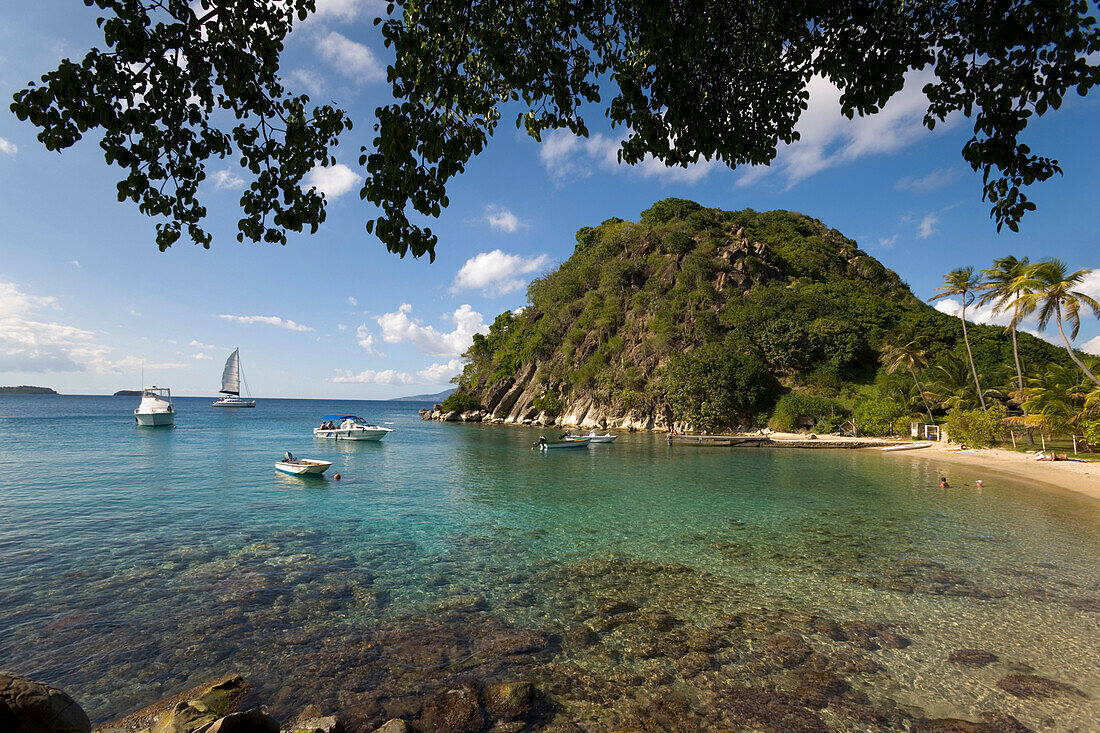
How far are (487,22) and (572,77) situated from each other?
114cm

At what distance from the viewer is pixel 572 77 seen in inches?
220

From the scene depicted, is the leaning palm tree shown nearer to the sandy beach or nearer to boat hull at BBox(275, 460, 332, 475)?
the sandy beach

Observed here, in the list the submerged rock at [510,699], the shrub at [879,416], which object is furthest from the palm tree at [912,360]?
the submerged rock at [510,699]

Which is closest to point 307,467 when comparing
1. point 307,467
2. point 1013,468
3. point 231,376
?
point 307,467

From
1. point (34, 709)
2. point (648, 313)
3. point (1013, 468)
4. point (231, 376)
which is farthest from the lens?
point (231, 376)

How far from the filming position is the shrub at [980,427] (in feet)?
113

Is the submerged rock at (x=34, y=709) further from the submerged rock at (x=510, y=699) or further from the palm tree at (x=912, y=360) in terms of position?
the palm tree at (x=912, y=360)

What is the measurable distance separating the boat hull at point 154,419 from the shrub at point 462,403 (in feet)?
132

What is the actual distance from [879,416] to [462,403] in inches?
2455

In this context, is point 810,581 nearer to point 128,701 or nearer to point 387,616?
point 387,616

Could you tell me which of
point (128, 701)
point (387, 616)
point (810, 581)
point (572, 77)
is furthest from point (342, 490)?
point (572, 77)

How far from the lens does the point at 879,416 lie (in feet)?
153

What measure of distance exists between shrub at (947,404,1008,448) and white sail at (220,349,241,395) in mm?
130127

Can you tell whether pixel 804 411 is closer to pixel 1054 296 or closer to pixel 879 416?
pixel 879 416
